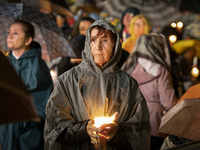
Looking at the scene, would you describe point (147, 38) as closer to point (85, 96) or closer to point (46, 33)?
point (46, 33)

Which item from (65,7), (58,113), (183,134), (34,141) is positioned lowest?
(34,141)

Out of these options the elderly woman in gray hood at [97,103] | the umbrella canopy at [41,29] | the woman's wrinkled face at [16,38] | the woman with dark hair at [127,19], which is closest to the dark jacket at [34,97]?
the woman's wrinkled face at [16,38]

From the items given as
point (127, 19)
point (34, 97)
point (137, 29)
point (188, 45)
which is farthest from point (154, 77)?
point (188, 45)

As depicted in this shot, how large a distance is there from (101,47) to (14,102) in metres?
1.57

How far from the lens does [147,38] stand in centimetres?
438

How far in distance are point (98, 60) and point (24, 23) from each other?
1.77 m

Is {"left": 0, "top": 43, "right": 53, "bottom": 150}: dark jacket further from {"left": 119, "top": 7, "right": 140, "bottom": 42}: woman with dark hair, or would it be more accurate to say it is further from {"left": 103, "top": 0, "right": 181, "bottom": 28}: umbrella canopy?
{"left": 103, "top": 0, "right": 181, "bottom": 28}: umbrella canopy

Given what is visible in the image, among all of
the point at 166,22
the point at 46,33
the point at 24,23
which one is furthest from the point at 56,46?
the point at 166,22

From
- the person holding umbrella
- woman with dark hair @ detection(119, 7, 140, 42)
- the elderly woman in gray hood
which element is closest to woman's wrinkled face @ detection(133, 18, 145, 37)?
woman with dark hair @ detection(119, 7, 140, 42)

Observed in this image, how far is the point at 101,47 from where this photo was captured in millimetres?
2643

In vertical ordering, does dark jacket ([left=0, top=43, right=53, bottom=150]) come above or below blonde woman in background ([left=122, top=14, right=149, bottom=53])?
below

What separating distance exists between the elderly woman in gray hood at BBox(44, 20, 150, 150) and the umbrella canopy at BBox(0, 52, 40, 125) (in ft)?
3.97

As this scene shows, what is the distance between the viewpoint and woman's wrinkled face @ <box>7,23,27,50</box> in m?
3.73

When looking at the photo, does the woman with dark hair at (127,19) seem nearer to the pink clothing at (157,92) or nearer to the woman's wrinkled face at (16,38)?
the pink clothing at (157,92)
